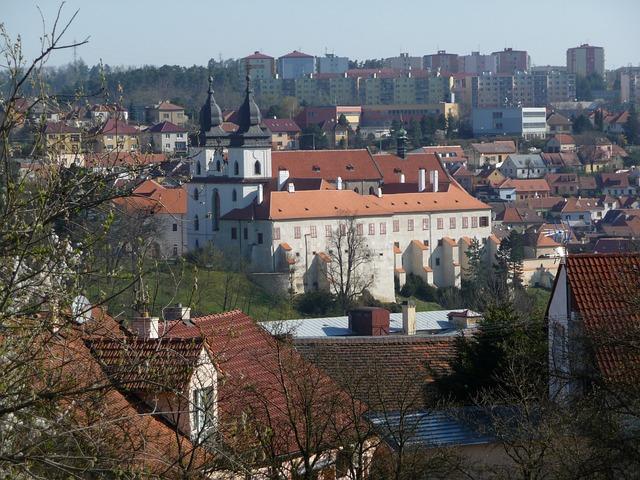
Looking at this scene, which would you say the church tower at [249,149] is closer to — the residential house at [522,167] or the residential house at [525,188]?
the residential house at [525,188]

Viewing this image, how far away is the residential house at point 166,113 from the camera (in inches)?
3690

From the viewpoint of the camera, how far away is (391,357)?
1583 centimetres

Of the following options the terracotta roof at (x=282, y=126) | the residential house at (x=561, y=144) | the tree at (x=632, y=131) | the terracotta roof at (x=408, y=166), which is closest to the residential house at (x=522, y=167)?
the residential house at (x=561, y=144)

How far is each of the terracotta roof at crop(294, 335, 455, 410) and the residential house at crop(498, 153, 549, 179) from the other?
81305 millimetres

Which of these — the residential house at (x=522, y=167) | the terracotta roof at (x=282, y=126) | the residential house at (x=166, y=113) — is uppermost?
the residential house at (x=166, y=113)

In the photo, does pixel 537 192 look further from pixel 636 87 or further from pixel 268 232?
pixel 636 87

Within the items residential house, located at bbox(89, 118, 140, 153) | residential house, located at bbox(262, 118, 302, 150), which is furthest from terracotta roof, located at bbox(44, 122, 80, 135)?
residential house, located at bbox(262, 118, 302, 150)

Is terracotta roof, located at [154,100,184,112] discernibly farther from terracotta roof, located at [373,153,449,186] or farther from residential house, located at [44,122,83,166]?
residential house, located at [44,122,83,166]

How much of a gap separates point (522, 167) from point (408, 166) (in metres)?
34.9

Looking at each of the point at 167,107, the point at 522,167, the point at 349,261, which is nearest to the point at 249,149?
the point at 349,261

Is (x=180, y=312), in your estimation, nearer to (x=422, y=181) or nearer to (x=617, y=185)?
(x=422, y=181)

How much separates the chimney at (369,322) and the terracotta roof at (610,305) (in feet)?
45.1

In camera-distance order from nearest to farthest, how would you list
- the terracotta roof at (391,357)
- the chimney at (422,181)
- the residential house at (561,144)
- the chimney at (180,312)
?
1. the chimney at (180,312)
2. the terracotta roof at (391,357)
3. the chimney at (422,181)
4. the residential house at (561,144)

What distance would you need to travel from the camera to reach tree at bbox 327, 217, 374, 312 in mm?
50531
